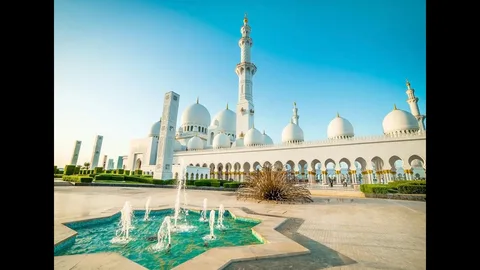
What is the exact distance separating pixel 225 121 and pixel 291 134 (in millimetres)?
16214

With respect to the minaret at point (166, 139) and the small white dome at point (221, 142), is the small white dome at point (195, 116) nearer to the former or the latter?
the small white dome at point (221, 142)

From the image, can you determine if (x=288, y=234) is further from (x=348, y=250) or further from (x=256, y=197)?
(x=256, y=197)

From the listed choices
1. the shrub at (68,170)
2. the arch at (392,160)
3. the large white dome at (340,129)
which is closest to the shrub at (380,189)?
the arch at (392,160)

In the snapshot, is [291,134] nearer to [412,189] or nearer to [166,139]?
[166,139]

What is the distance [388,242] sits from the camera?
13.1 feet

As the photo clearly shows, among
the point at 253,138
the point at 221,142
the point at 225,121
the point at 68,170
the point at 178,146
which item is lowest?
the point at 68,170

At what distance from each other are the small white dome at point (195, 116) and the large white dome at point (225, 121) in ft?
7.36

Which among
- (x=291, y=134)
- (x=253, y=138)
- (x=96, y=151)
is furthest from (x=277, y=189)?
(x=96, y=151)

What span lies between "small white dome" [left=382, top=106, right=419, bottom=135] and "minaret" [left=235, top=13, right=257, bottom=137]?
20.1m

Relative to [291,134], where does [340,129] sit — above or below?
above

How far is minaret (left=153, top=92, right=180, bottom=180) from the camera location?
946 inches

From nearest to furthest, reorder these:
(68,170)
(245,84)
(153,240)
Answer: (153,240) < (68,170) < (245,84)

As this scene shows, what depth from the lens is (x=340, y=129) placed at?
28.0 m
